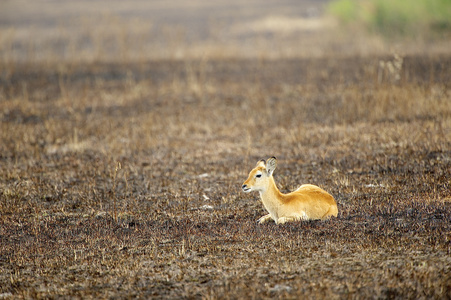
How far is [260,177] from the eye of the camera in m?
8.46

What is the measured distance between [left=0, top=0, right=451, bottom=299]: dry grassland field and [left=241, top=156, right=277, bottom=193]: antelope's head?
2.02 feet

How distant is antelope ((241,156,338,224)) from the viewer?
8.39 metres

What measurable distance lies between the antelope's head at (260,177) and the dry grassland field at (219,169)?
0.61 m

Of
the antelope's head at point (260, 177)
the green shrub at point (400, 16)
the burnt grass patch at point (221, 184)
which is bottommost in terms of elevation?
the burnt grass patch at point (221, 184)

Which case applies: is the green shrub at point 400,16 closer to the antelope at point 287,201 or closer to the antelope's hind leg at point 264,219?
the antelope at point 287,201

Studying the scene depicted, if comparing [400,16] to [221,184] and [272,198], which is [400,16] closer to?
[221,184]

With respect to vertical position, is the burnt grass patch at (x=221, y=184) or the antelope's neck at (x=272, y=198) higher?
the antelope's neck at (x=272, y=198)

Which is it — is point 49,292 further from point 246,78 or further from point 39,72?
point 39,72

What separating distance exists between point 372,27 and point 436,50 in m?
8.16

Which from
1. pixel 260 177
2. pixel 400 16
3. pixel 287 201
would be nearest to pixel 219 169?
pixel 260 177

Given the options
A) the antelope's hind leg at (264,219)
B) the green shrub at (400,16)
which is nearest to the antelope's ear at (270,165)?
the antelope's hind leg at (264,219)

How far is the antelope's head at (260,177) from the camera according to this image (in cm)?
834

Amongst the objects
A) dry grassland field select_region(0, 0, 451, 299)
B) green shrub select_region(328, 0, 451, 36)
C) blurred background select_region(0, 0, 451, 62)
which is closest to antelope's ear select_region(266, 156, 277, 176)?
dry grassland field select_region(0, 0, 451, 299)

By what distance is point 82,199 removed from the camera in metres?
10.8
